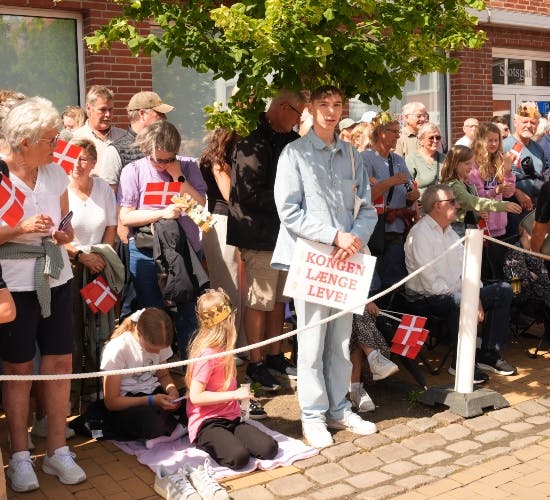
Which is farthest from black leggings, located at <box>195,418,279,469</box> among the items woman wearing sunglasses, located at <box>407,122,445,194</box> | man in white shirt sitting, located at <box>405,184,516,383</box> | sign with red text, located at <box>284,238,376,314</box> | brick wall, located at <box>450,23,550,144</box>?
brick wall, located at <box>450,23,550,144</box>

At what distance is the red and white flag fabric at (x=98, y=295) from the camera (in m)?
5.54

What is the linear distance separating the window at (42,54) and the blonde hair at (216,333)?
4712 millimetres

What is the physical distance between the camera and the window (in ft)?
28.0

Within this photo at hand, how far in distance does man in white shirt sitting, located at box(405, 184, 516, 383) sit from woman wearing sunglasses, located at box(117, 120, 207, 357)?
170 centimetres

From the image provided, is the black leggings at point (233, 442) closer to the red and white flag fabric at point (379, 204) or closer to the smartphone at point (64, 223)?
the smartphone at point (64, 223)

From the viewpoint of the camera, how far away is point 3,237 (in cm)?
422

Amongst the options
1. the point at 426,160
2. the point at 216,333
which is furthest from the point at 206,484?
the point at 426,160

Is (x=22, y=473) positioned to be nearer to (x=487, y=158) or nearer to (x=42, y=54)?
(x=487, y=158)

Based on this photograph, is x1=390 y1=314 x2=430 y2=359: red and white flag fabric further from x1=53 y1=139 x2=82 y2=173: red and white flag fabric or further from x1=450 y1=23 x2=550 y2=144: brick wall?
x1=450 y1=23 x2=550 y2=144: brick wall

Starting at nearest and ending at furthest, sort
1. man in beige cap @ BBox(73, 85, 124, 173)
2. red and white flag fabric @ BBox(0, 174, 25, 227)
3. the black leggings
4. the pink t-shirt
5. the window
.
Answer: red and white flag fabric @ BBox(0, 174, 25, 227)
the black leggings
the pink t-shirt
man in beige cap @ BBox(73, 85, 124, 173)
the window

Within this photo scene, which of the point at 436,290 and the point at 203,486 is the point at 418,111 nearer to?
the point at 436,290

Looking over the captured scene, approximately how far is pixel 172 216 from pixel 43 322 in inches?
54.5

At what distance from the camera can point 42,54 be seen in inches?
345

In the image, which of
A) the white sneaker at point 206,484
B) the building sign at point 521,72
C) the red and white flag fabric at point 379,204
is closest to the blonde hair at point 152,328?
the white sneaker at point 206,484
